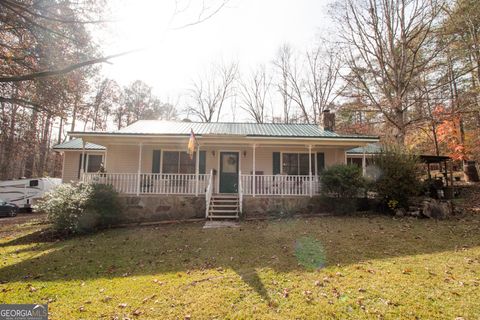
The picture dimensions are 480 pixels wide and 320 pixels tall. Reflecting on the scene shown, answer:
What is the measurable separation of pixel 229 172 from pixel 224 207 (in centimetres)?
258

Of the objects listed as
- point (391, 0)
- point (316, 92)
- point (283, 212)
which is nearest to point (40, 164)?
point (283, 212)

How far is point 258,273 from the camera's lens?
485cm

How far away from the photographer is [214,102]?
98.5 feet

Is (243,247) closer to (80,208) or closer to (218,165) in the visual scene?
(80,208)

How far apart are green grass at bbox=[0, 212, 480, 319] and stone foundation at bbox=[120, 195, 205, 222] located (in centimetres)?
184

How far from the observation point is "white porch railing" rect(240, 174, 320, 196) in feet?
34.8

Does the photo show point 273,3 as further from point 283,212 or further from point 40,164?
point 40,164

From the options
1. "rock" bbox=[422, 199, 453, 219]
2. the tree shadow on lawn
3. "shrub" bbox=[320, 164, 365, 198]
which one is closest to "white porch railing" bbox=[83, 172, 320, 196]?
"shrub" bbox=[320, 164, 365, 198]

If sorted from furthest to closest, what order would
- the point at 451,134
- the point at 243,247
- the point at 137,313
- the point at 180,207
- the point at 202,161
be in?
the point at 451,134 → the point at 202,161 → the point at 180,207 → the point at 243,247 → the point at 137,313

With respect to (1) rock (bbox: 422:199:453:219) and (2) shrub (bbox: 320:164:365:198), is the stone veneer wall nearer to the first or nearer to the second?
(2) shrub (bbox: 320:164:365:198)

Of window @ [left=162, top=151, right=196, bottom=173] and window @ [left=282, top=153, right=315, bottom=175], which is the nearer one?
window @ [left=162, top=151, right=196, bottom=173]

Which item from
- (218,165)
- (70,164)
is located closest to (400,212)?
(218,165)

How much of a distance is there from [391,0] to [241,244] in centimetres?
1715

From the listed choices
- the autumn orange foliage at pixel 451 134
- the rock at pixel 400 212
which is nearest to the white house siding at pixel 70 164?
the rock at pixel 400 212
